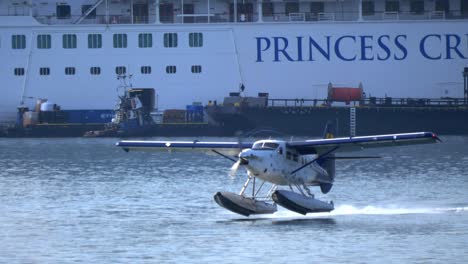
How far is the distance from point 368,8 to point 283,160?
4467 cm

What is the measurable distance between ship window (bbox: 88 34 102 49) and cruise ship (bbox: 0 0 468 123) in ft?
0.17

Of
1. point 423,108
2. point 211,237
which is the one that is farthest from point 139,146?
point 423,108

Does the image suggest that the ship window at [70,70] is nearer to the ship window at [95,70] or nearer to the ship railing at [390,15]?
the ship window at [95,70]

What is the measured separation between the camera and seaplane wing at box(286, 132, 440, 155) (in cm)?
3725

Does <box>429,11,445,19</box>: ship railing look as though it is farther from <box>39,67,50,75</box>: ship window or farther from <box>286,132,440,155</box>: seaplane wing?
<box>286,132,440,155</box>: seaplane wing

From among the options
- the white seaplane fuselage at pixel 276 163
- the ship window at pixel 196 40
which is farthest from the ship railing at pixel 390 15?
the white seaplane fuselage at pixel 276 163

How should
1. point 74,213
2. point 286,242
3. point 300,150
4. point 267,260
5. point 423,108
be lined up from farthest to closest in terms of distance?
point 423,108 < point 74,213 < point 300,150 < point 286,242 < point 267,260

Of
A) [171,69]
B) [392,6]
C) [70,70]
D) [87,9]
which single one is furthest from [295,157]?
[87,9]

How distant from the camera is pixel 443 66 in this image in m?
79.6

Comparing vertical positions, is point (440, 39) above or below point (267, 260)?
above

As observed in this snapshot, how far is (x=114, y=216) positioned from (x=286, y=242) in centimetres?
762

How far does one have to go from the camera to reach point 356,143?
38.0 meters

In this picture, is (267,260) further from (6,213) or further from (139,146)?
(6,213)

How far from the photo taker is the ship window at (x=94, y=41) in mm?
78938
